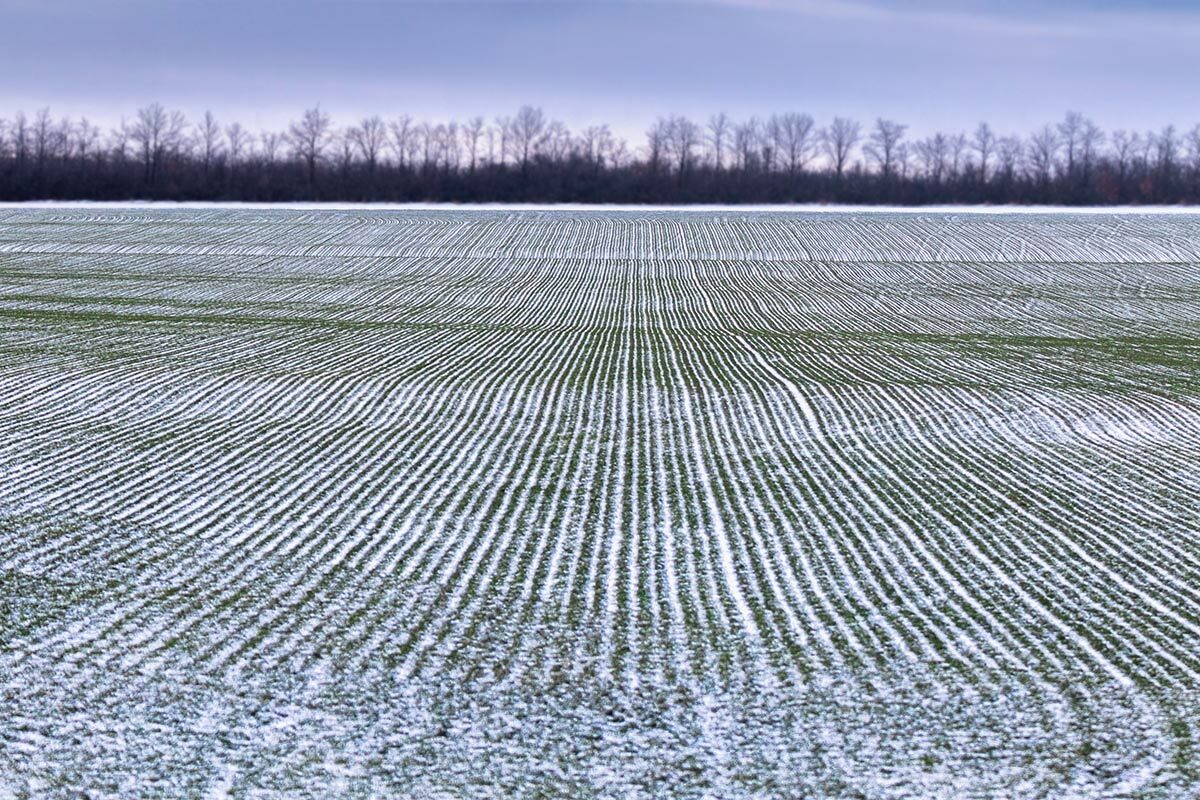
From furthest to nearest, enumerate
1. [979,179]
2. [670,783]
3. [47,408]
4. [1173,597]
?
[979,179] → [47,408] → [1173,597] → [670,783]

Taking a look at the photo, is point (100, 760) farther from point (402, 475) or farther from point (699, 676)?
point (402, 475)

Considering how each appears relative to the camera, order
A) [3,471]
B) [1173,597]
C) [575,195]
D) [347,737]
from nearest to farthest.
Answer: [347,737] < [1173,597] < [3,471] < [575,195]

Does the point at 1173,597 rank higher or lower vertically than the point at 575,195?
lower

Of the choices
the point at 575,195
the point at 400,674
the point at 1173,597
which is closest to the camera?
the point at 400,674

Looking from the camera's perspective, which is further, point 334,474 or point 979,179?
point 979,179

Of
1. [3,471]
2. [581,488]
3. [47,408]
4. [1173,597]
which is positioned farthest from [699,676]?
[47,408]

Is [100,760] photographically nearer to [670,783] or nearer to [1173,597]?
[670,783]

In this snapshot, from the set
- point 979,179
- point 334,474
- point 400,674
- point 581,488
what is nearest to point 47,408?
point 334,474
